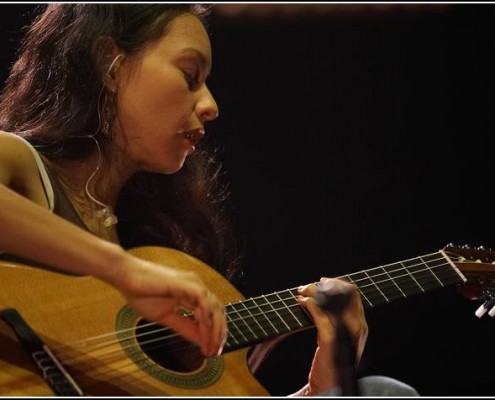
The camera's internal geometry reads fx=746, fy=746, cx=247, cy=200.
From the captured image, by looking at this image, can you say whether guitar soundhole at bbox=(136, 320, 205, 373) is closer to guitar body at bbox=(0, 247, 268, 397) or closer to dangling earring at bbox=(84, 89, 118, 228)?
guitar body at bbox=(0, 247, 268, 397)

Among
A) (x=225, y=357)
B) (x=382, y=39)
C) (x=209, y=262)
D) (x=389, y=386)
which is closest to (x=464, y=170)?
(x=382, y=39)

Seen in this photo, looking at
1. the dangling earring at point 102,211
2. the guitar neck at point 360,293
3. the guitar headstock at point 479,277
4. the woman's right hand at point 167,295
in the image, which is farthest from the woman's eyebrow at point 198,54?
the guitar headstock at point 479,277

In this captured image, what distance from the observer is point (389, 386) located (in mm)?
1296

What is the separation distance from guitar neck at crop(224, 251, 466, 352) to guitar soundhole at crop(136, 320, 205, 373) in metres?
0.09

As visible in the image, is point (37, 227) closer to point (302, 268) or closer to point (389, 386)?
point (389, 386)

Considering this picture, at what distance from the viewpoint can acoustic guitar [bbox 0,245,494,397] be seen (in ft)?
5.01

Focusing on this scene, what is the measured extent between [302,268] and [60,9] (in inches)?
56.7

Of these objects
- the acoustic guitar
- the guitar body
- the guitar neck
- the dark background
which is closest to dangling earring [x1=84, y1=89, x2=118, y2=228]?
the acoustic guitar

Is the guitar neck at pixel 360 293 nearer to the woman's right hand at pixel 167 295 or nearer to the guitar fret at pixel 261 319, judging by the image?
the guitar fret at pixel 261 319

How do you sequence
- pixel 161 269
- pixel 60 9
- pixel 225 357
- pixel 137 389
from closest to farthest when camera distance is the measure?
pixel 161 269, pixel 137 389, pixel 225 357, pixel 60 9

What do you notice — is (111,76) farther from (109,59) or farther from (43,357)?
(43,357)

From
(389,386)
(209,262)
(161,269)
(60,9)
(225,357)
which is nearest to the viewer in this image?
(389,386)

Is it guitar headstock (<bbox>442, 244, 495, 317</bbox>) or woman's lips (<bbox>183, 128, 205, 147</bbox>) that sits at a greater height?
woman's lips (<bbox>183, 128, 205, 147</bbox>)

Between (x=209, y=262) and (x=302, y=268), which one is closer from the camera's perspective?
(x=209, y=262)
